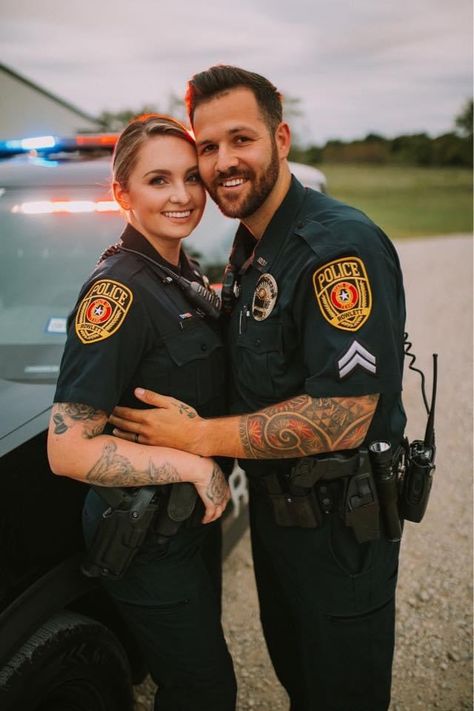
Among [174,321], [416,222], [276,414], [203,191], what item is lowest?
[276,414]

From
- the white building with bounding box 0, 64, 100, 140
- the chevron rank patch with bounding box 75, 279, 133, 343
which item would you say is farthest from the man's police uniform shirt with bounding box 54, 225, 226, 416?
the white building with bounding box 0, 64, 100, 140

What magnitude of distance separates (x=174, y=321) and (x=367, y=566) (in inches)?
32.3

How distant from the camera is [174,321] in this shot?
1490 mm

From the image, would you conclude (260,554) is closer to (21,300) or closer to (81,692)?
(81,692)

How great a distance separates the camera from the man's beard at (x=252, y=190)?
5.14ft

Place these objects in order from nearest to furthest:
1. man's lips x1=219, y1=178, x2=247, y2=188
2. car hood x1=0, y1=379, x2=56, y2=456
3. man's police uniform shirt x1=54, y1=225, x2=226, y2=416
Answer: man's police uniform shirt x1=54, y1=225, x2=226, y2=416 → car hood x1=0, y1=379, x2=56, y2=456 → man's lips x1=219, y1=178, x2=247, y2=188

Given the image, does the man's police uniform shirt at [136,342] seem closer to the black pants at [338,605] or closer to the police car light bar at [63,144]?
the black pants at [338,605]

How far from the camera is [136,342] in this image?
1.40m

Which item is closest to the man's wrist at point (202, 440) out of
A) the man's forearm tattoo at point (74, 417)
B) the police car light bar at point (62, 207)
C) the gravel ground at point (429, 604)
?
the man's forearm tattoo at point (74, 417)

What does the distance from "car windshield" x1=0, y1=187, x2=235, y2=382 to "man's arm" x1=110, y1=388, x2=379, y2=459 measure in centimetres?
75

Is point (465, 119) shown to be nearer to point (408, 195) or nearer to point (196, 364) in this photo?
point (408, 195)

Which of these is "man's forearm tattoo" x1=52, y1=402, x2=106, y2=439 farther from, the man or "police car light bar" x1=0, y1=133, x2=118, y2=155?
"police car light bar" x1=0, y1=133, x2=118, y2=155

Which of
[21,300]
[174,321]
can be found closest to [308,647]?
[174,321]

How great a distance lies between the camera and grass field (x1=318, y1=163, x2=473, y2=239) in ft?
82.2
